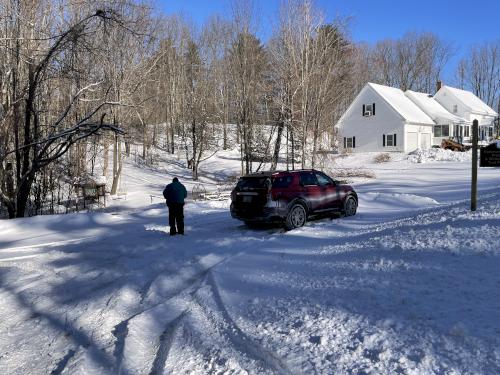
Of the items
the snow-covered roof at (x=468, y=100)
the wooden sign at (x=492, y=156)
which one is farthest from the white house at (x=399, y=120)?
the wooden sign at (x=492, y=156)

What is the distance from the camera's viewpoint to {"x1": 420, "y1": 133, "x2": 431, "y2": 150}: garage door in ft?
160

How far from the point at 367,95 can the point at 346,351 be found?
4870 cm

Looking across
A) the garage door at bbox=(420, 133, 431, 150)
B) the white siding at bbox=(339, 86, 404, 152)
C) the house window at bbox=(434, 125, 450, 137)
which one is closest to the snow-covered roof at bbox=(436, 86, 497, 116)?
the house window at bbox=(434, 125, 450, 137)

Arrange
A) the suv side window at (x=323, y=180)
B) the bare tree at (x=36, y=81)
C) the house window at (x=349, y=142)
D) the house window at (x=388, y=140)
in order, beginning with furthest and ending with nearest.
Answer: the house window at (x=349, y=142) < the house window at (x=388, y=140) < the bare tree at (x=36, y=81) < the suv side window at (x=323, y=180)

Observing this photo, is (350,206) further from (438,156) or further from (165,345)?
(438,156)

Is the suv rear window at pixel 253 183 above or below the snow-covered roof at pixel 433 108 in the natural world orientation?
below

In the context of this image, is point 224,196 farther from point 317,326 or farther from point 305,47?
point 317,326

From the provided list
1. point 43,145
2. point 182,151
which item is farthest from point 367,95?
point 43,145

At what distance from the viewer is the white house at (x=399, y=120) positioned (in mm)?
46906

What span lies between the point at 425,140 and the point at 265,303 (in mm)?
48479

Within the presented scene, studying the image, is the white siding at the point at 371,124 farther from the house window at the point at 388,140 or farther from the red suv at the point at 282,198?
the red suv at the point at 282,198

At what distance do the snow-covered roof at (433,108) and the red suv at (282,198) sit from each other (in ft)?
143

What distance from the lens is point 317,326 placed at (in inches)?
180

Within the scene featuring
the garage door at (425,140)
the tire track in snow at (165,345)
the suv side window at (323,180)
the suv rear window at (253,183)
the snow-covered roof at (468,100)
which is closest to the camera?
the tire track in snow at (165,345)
